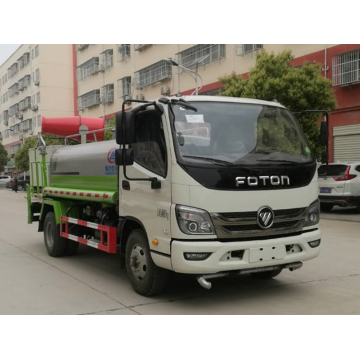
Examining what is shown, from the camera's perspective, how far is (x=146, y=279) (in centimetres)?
546

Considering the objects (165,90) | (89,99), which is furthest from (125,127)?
(89,99)

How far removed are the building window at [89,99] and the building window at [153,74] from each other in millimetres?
7243

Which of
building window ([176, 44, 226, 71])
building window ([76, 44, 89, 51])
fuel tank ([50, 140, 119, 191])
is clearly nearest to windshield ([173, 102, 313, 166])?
fuel tank ([50, 140, 119, 191])

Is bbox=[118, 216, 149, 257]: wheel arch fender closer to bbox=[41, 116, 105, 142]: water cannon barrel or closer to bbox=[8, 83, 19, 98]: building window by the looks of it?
bbox=[41, 116, 105, 142]: water cannon barrel

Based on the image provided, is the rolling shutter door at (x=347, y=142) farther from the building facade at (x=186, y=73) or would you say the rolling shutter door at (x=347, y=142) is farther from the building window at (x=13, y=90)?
the building window at (x=13, y=90)

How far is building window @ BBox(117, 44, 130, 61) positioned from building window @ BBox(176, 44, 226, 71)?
7765 millimetres

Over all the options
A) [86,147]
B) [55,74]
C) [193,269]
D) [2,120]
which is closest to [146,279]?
[193,269]

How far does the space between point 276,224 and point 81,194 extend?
10.7 ft

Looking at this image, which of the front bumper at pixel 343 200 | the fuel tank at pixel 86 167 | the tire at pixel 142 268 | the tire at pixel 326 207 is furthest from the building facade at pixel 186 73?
the tire at pixel 142 268

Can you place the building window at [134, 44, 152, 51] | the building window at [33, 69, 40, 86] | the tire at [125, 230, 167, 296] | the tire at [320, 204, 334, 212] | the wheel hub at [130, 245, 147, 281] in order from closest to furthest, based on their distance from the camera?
1. the tire at [125, 230, 167, 296]
2. the wheel hub at [130, 245, 147, 281]
3. the tire at [320, 204, 334, 212]
4. the building window at [134, 44, 152, 51]
5. the building window at [33, 69, 40, 86]

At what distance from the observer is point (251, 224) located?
16.6 feet

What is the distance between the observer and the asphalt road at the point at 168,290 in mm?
5148

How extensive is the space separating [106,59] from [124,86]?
4.30 meters

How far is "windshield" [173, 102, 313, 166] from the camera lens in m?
5.02
